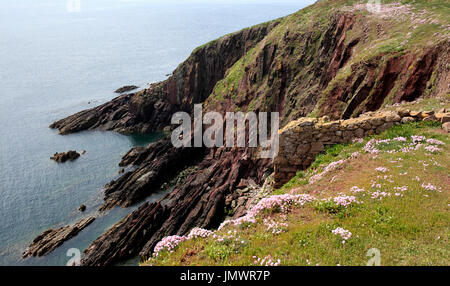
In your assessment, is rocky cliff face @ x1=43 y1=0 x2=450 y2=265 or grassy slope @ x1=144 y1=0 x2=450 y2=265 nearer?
grassy slope @ x1=144 y1=0 x2=450 y2=265

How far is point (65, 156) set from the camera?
59.2m

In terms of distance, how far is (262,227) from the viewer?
9648mm

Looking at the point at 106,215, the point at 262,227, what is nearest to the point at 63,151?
the point at 106,215

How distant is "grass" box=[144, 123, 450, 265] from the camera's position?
24.1ft

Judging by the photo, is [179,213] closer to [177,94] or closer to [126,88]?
[177,94]

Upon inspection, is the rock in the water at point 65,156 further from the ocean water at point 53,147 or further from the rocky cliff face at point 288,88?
the rocky cliff face at point 288,88

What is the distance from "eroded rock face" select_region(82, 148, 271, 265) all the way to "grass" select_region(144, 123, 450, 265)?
916 inches

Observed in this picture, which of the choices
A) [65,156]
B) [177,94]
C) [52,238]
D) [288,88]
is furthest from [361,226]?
[177,94]

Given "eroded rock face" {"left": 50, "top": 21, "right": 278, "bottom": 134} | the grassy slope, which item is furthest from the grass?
"eroded rock face" {"left": 50, "top": 21, "right": 278, "bottom": 134}

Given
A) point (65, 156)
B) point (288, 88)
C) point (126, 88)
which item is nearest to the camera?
point (288, 88)

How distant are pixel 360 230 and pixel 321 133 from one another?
8.84 metres

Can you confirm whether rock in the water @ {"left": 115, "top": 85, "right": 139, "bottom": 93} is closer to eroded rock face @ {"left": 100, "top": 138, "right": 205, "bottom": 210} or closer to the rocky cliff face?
the rocky cliff face
